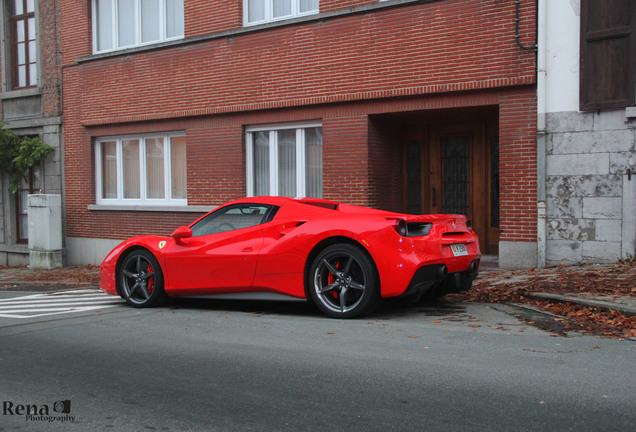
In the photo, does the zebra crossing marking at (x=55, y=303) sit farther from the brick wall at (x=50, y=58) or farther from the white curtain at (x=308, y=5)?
the brick wall at (x=50, y=58)

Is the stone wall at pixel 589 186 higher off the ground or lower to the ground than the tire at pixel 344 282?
higher

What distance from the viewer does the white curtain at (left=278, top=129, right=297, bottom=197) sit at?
45.2 ft

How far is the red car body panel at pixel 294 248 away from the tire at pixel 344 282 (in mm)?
94

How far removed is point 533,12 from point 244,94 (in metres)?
5.88

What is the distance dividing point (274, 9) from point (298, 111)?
2.23 m

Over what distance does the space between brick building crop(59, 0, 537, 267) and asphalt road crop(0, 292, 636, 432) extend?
5.26 metres

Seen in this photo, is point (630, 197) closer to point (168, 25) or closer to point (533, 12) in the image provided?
point (533, 12)

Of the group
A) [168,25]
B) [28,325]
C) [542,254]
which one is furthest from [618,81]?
[168,25]

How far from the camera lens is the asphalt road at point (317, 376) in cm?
402

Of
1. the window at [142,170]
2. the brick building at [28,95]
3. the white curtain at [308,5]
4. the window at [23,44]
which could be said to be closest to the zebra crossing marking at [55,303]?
the window at [142,170]

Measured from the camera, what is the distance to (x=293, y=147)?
1376 cm

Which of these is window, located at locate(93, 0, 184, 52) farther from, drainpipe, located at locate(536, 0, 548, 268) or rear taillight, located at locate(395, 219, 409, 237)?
rear taillight, located at locate(395, 219, 409, 237)

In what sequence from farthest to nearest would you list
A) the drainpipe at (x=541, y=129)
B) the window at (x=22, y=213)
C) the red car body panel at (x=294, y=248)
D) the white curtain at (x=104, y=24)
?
the window at (x=22, y=213) < the white curtain at (x=104, y=24) < the drainpipe at (x=541, y=129) < the red car body panel at (x=294, y=248)

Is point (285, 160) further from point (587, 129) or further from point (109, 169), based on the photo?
point (587, 129)
